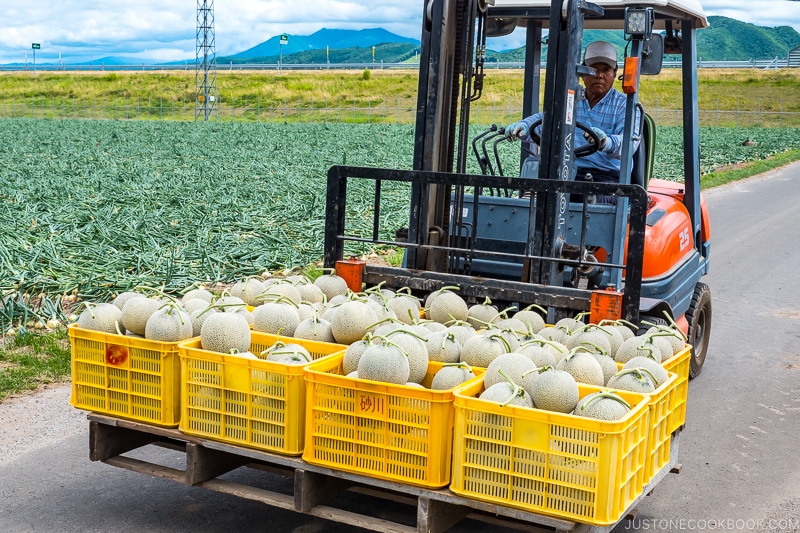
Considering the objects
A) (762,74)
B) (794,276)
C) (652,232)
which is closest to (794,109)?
(762,74)

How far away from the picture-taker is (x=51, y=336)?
7.69 metres

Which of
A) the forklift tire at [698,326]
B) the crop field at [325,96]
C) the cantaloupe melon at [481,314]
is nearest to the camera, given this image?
the cantaloupe melon at [481,314]

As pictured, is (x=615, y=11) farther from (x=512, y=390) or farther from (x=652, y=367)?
(x=512, y=390)

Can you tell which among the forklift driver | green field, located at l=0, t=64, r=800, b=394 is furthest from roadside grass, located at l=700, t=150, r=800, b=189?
the forklift driver

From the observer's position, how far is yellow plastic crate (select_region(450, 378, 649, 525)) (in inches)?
135

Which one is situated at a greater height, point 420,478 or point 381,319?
point 381,319

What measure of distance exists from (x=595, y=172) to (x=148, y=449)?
151 inches

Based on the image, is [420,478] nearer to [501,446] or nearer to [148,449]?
[501,446]

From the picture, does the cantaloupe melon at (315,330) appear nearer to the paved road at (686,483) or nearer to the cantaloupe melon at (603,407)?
the paved road at (686,483)

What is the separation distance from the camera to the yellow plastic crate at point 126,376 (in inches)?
171

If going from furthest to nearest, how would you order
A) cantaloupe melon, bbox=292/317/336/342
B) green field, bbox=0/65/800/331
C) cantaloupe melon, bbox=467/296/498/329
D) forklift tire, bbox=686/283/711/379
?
1. green field, bbox=0/65/800/331
2. forklift tire, bbox=686/283/711/379
3. cantaloupe melon, bbox=467/296/498/329
4. cantaloupe melon, bbox=292/317/336/342

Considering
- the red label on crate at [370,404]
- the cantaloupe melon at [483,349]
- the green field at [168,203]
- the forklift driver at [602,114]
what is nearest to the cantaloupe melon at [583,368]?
the cantaloupe melon at [483,349]

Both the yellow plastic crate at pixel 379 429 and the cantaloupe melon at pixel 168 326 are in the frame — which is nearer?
the yellow plastic crate at pixel 379 429

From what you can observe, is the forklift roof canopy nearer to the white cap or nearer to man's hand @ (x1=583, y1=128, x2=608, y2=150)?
the white cap
